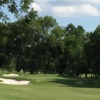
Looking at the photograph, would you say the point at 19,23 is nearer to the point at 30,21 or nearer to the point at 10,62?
the point at 30,21

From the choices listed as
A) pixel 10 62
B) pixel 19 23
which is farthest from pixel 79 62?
pixel 19 23

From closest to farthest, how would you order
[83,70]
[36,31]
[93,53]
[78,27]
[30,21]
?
[30,21] → [93,53] → [36,31] → [83,70] → [78,27]

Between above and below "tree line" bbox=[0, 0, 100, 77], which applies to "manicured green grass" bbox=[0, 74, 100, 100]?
below

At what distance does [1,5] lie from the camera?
420 inches

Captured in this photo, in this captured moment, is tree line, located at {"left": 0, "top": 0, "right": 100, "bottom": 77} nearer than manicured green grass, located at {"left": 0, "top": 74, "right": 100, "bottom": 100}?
No

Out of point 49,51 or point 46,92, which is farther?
point 49,51

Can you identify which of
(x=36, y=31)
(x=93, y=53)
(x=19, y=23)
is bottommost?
(x=19, y=23)

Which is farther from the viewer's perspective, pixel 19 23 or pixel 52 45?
pixel 52 45

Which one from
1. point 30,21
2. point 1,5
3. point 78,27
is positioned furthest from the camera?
point 78,27

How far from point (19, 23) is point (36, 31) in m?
76.9

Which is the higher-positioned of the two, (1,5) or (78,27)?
(78,27)

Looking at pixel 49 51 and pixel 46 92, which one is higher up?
pixel 49 51

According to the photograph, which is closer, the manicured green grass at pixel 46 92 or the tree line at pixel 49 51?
the manicured green grass at pixel 46 92

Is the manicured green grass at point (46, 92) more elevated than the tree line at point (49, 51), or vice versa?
the tree line at point (49, 51)
